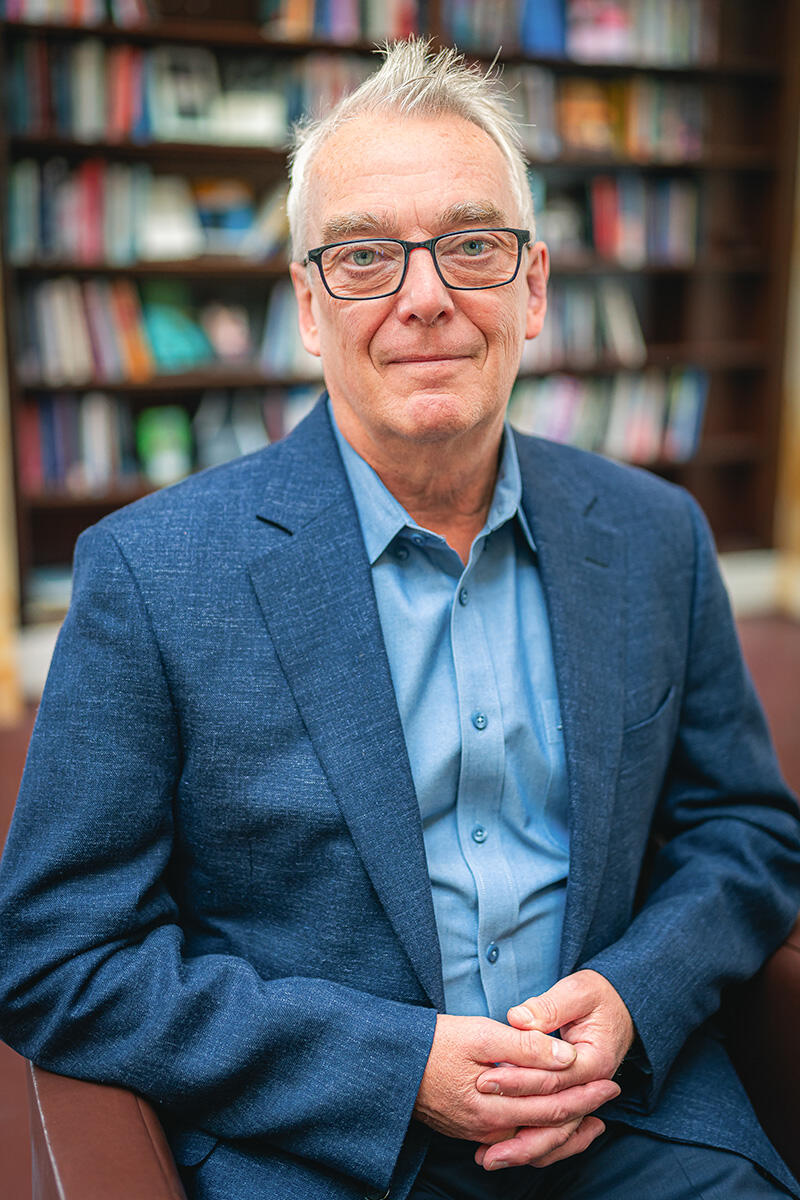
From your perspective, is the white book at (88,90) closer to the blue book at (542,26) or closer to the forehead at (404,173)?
the blue book at (542,26)

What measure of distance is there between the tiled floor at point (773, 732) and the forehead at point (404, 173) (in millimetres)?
1308

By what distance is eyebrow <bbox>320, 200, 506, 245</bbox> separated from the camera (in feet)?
3.78

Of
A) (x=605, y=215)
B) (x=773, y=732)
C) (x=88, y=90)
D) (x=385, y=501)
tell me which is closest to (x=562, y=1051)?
(x=385, y=501)

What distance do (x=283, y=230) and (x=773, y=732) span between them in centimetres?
233

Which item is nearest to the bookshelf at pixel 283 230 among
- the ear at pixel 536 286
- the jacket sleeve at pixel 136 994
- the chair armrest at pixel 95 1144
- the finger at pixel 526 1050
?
the ear at pixel 536 286

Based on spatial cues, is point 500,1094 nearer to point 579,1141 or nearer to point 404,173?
point 579,1141

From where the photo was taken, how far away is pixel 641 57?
4.20m

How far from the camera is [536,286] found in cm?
136

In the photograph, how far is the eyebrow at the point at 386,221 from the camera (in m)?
1.15

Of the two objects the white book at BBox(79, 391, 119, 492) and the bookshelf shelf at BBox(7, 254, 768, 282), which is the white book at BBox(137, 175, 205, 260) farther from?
the white book at BBox(79, 391, 119, 492)

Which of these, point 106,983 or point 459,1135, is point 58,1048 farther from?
point 459,1135

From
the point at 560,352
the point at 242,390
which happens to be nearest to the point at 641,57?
the point at 560,352

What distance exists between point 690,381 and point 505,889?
12.5 feet

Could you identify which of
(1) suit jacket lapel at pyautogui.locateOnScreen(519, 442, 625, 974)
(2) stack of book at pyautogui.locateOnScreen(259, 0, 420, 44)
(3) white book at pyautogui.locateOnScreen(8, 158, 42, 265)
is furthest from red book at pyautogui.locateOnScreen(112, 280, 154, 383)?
(1) suit jacket lapel at pyautogui.locateOnScreen(519, 442, 625, 974)
